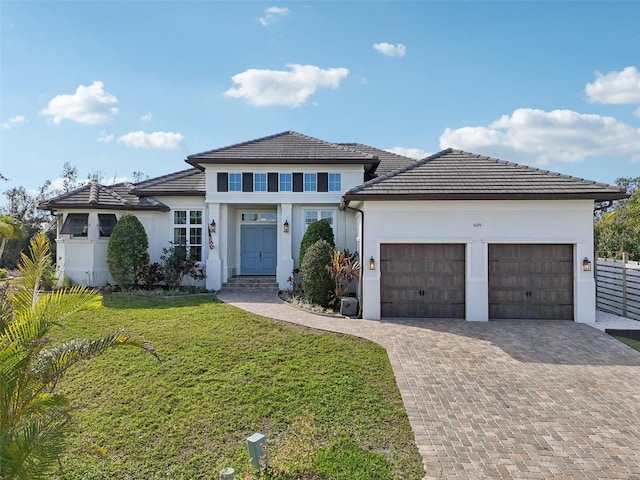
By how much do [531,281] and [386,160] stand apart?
9265 mm

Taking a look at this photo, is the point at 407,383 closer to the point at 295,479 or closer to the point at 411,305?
the point at 295,479

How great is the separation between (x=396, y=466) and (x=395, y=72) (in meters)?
12.6

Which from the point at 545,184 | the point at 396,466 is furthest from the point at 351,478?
the point at 545,184

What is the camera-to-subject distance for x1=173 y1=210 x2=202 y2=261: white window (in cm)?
1594

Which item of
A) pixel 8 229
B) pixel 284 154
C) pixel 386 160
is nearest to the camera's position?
pixel 8 229

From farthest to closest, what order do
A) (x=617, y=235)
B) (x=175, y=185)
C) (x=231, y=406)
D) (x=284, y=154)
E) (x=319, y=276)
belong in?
(x=617, y=235) < (x=175, y=185) < (x=284, y=154) < (x=319, y=276) < (x=231, y=406)

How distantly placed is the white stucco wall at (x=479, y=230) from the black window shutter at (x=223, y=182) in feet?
22.4

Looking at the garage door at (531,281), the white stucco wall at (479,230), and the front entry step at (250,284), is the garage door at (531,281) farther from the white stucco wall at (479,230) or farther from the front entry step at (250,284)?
the front entry step at (250,284)

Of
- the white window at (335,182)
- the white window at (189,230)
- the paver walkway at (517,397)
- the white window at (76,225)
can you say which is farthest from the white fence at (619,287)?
the white window at (76,225)

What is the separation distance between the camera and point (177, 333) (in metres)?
9.08

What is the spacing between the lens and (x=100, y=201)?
15109 mm

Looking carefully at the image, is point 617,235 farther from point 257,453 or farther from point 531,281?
point 257,453

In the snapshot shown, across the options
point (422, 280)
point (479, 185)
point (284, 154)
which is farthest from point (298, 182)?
point (479, 185)

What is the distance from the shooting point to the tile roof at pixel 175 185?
51.6ft
